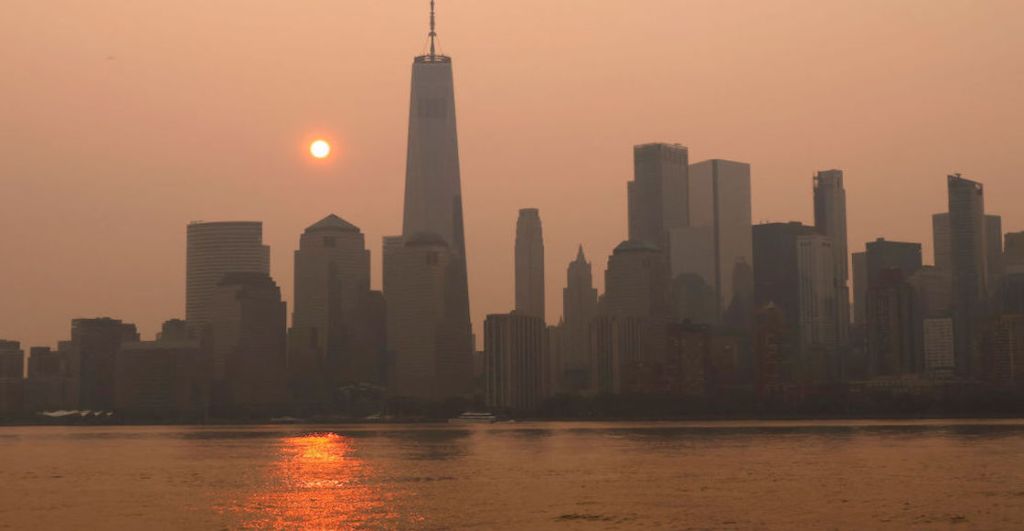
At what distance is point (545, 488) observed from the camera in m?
104

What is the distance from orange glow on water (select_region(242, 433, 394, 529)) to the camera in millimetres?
81688

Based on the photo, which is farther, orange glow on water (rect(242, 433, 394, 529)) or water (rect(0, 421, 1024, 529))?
water (rect(0, 421, 1024, 529))

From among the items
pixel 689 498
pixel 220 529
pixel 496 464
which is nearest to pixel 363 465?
pixel 496 464

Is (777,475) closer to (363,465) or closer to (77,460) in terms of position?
(363,465)

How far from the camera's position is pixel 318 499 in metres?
96.8

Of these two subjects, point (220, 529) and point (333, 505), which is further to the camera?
point (333, 505)

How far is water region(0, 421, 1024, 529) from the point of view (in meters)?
82.4

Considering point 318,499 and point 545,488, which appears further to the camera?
point 545,488

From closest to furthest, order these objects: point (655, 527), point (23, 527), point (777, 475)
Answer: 1. point (655, 527)
2. point (23, 527)
3. point (777, 475)

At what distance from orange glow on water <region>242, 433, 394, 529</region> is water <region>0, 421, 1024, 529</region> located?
0.55ft

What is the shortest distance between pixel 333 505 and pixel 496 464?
4873cm

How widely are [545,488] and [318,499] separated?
1745 centimetres

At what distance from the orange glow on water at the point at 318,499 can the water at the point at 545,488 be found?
0.17 meters

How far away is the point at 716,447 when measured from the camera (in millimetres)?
164750
